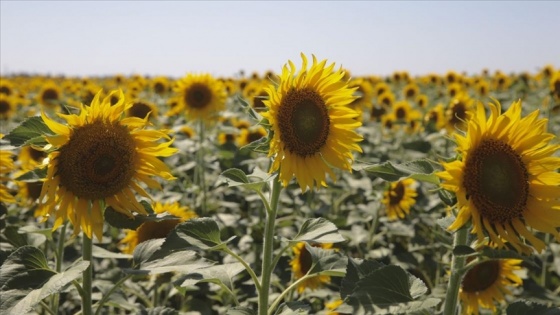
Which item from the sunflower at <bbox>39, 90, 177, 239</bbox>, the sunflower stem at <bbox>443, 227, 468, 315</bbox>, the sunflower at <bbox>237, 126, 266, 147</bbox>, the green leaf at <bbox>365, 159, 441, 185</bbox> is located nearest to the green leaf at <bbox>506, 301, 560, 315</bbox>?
the sunflower stem at <bbox>443, 227, 468, 315</bbox>

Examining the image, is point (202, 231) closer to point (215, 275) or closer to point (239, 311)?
point (215, 275)

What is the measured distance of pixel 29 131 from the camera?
7.27ft

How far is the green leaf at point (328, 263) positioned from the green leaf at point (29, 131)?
1.30 meters

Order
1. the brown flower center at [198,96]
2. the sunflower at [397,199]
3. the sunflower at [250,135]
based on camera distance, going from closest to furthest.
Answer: the sunflower at [397,199], the sunflower at [250,135], the brown flower center at [198,96]

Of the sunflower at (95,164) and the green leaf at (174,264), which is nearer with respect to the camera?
the green leaf at (174,264)

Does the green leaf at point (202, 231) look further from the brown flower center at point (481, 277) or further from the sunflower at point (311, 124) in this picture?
the brown flower center at point (481, 277)

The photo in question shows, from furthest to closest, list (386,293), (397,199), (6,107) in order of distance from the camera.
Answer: (6,107) → (397,199) → (386,293)

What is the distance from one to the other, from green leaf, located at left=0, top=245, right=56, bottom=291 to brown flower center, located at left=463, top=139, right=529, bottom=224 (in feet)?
5.46

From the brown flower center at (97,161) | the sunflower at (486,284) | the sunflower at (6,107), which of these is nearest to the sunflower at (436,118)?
the sunflower at (486,284)

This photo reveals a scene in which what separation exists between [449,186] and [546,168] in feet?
1.58

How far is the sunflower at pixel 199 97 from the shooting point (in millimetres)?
6453

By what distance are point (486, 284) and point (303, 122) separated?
1.77 metres

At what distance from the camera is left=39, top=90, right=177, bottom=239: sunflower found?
7.08 ft

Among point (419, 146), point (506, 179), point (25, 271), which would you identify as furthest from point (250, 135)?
point (506, 179)
